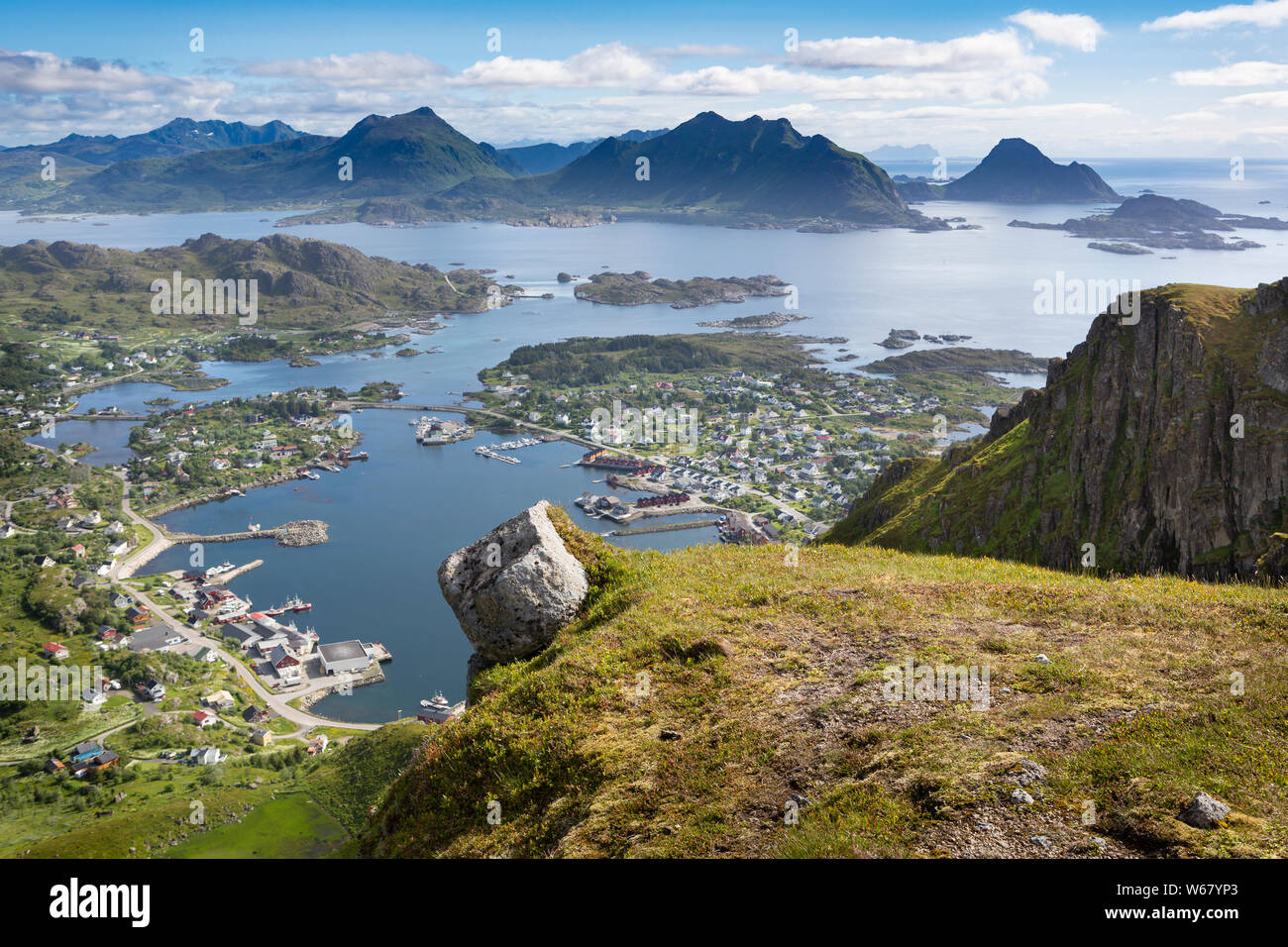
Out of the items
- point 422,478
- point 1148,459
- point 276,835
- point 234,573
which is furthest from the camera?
point 422,478

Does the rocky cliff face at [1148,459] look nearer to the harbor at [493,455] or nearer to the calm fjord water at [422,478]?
the calm fjord water at [422,478]

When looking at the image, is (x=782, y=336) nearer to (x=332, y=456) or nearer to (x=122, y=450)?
(x=332, y=456)

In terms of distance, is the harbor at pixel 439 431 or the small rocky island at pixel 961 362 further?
the small rocky island at pixel 961 362

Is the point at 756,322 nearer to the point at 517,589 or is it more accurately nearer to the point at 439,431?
the point at 439,431

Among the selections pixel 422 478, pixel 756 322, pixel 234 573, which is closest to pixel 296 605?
pixel 234 573

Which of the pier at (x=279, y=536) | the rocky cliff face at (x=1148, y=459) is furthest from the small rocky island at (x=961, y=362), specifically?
the pier at (x=279, y=536)

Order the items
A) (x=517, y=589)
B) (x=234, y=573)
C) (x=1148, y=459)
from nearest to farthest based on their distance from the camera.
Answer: (x=517, y=589) < (x=1148, y=459) < (x=234, y=573)

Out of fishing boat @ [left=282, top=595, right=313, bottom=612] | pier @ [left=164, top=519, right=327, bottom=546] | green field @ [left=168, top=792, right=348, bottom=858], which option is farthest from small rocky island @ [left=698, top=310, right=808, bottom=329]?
green field @ [left=168, top=792, right=348, bottom=858]
